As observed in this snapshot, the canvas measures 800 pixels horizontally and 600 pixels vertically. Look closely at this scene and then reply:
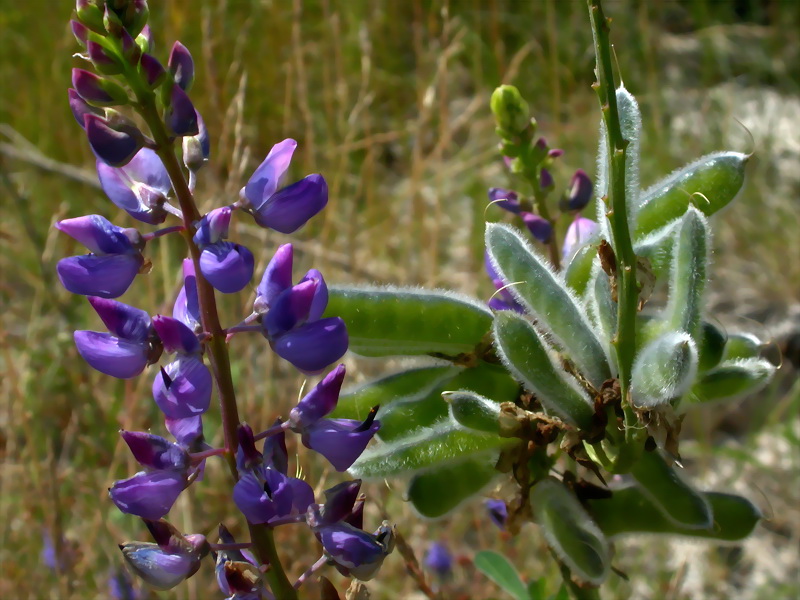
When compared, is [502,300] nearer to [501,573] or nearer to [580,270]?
[580,270]

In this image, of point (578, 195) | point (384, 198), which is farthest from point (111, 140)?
point (384, 198)

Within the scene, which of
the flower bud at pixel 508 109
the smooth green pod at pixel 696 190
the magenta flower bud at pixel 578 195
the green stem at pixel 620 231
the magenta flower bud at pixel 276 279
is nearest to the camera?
the green stem at pixel 620 231

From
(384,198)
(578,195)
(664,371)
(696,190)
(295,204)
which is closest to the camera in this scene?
(664,371)

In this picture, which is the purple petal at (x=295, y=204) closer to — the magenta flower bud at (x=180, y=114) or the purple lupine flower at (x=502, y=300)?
the magenta flower bud at (x=180, y=114)

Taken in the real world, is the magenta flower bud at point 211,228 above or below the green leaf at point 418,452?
above

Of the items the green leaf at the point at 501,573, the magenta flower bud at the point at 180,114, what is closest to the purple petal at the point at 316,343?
the magenta flower bud at the point at 180,114

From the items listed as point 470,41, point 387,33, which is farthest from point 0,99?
point 470,41
